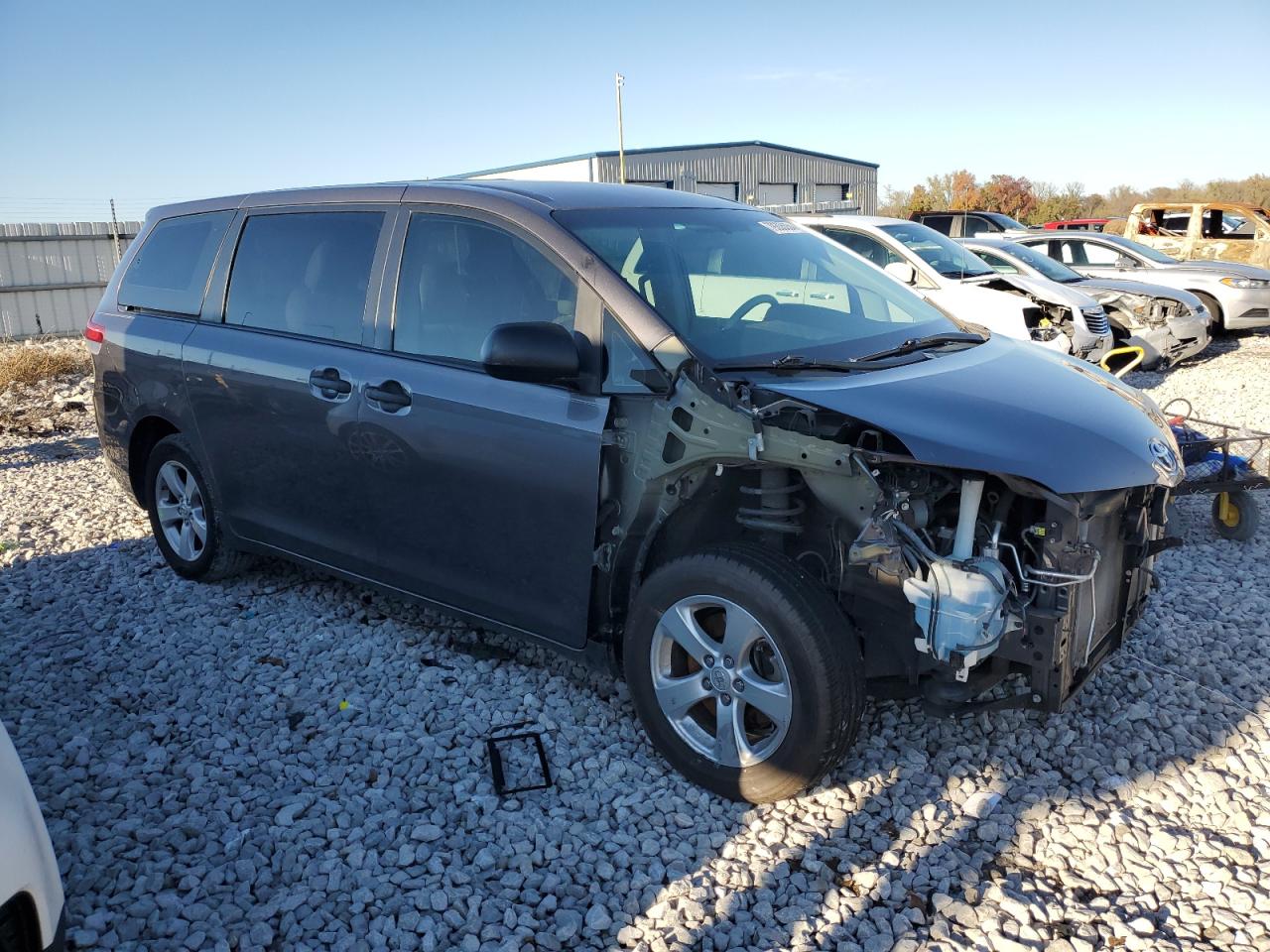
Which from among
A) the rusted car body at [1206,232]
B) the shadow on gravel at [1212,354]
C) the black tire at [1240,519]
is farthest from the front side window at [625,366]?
the rusted car body at [1206,232]

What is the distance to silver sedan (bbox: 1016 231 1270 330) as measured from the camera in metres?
13.6

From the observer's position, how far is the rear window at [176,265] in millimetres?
4910

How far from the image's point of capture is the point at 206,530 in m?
5.10

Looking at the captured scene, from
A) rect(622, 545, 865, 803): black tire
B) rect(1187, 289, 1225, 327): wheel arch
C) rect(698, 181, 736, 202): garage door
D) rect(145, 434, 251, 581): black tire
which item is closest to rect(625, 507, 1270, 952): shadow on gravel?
rect(622, 545, 865, 803): black tire

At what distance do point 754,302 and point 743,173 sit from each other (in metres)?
34.2

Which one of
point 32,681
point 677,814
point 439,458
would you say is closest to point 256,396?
point 439,458

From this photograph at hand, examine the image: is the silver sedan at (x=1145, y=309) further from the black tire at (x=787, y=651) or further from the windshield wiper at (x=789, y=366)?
the black tire at (x=787, y=651)

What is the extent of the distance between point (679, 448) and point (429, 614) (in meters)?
2.15

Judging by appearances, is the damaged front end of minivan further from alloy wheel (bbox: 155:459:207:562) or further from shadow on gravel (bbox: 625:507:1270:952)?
alloy wheel (bbox: 155:459:207:562)

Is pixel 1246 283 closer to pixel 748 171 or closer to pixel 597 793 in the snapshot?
pixel 597 793

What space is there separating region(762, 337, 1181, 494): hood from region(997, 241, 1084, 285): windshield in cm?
920

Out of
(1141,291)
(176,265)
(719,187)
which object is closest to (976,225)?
(1141,291)

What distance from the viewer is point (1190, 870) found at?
2.90m

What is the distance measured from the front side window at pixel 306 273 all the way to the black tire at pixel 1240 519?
4849 millimetres
